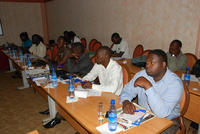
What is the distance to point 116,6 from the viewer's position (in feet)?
17.7

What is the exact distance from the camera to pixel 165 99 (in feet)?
4.93

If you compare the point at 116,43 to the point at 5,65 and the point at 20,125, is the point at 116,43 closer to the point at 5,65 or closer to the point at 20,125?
the point at 20,125

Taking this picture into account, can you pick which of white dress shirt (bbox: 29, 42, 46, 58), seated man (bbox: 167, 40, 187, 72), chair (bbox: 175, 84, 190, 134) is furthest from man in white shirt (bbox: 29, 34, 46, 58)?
chair (bbox: 175, 84, 190, 134)

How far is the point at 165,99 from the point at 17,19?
974 centimetres

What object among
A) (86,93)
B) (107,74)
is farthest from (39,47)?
(86,93)

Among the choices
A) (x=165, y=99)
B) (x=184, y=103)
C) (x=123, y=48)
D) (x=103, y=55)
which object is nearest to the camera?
(x=165, y=99)

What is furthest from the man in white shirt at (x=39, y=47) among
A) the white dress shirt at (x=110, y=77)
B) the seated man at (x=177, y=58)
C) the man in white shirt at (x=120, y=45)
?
the seated man at (x=177, y=58)

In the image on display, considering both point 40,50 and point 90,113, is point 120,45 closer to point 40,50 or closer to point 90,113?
point 40,50

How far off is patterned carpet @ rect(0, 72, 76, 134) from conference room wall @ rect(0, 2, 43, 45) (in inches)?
201

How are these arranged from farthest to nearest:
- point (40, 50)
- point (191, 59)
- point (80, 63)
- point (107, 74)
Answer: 1. point (40, 50)
2. point (191, 59)
3. point (80, 63)
4. point (107, 74)

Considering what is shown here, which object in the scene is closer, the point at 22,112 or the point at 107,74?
the point at 107,74

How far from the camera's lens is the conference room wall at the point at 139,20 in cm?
377

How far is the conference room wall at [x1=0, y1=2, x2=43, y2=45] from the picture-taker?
871 centimetres

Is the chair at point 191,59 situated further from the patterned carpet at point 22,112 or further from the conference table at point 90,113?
the patterned carpet at point 22,112
